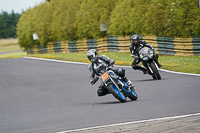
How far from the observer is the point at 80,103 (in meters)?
9.52

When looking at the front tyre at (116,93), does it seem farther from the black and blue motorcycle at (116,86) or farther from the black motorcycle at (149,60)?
the black motorcycle at (149,60)

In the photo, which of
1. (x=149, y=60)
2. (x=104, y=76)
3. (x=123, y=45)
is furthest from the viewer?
(x=123, y=45)

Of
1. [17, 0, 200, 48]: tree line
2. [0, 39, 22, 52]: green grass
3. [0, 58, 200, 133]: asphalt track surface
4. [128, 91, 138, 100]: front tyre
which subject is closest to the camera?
[0, 58, 200, 133]: asphalt track surface

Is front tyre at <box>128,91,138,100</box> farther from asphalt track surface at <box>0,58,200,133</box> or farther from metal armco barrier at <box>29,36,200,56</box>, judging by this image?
metal armco barrier at <box>29,36,200,56</box>

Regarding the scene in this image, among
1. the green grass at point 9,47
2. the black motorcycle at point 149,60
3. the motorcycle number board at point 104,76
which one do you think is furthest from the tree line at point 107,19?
the green grass at point 9,47

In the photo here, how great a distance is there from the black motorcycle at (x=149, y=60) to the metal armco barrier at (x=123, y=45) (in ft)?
24.3

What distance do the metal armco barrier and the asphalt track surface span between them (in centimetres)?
519

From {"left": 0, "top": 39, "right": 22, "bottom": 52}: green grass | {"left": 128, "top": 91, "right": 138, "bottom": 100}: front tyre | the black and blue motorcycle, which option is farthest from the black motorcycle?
{"left": 0, "top": 39, "right": 22, "bottom": 52}: green grass

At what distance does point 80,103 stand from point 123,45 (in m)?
16.1

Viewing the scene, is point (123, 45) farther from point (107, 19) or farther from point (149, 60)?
point (149, 60)

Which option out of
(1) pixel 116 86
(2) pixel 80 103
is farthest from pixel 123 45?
(1) pixel 116 86

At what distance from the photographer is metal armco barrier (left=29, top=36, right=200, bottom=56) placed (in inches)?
765

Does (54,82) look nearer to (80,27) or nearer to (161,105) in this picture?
(161,105)

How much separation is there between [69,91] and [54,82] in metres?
2.66
